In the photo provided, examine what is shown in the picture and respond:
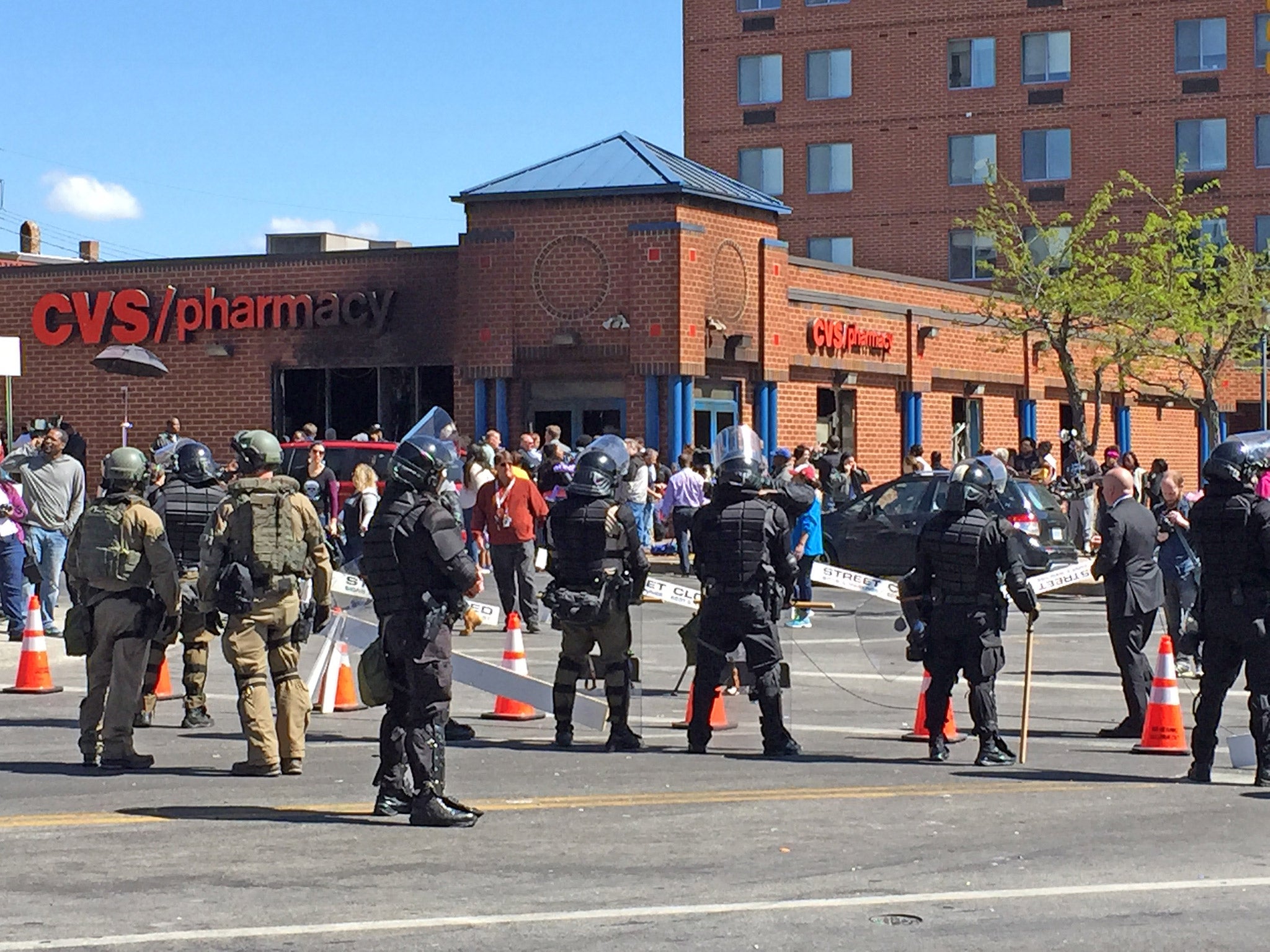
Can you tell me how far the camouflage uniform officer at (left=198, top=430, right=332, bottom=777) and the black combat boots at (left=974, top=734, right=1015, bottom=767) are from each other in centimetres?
373

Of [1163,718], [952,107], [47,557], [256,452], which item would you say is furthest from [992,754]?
[952,107]

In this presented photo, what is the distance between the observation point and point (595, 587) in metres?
11.7

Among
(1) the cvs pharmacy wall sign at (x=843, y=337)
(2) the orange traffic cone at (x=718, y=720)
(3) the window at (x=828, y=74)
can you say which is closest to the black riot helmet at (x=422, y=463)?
(2) the orange traffic cone at (x=718, y=720)

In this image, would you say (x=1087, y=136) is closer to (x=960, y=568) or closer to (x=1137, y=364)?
(x=1137, y=364)

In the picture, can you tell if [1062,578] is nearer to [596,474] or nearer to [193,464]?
[596,474]

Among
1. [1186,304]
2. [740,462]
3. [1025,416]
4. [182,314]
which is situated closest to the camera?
[740,462]

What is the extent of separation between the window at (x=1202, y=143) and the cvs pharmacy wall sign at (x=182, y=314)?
94.3 feet

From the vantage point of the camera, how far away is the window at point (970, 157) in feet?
179

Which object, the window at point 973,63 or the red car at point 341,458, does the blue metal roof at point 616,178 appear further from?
the window at point 973,63

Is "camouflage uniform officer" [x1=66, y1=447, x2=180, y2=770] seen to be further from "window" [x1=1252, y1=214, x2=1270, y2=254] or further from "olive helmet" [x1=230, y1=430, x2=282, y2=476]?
"window" [x1=1252, y1=214, x2=1270, y2=254]

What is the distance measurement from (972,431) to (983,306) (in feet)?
8.33

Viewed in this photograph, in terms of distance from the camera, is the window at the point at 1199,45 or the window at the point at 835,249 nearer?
the window at the point at 1199,45

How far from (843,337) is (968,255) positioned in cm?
2085

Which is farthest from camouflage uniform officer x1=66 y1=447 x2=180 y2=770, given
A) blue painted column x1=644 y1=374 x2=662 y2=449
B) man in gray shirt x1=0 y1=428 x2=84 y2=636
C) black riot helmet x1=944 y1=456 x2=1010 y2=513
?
blue painted column x1=644 y1=374 x2=662 y2=449
